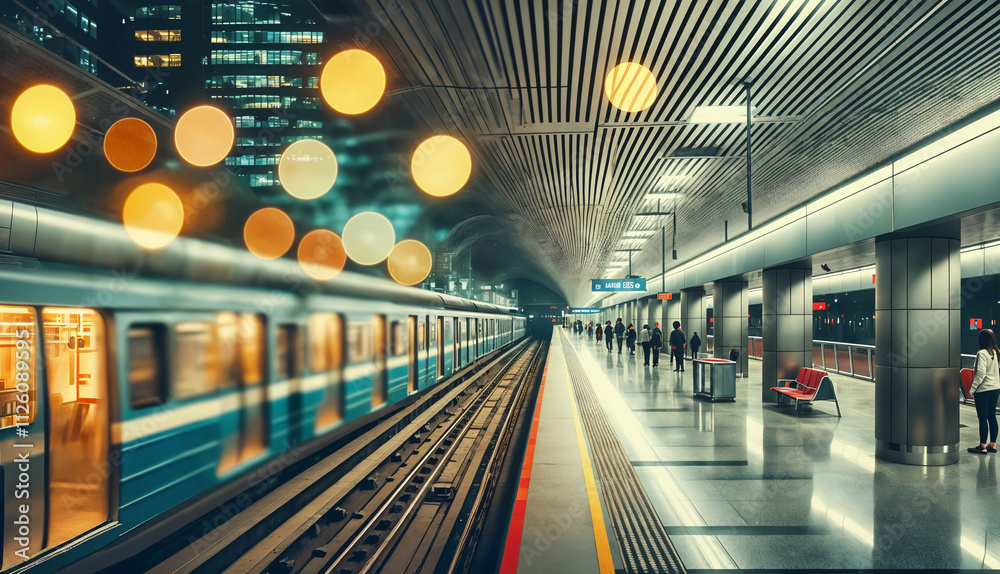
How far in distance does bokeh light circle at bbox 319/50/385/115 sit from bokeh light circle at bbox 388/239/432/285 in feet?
52.3

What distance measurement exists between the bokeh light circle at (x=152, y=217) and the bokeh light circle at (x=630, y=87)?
14.2 feet

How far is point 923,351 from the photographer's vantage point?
6.76 meters

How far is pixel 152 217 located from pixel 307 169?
4.28m

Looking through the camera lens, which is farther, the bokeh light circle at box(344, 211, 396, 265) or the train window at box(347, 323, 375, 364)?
the bokeh light circle at box(344, 211, 396, 265)

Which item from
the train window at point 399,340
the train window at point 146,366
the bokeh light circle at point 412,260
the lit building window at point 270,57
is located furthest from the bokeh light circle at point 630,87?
the lit building window at point 270,57

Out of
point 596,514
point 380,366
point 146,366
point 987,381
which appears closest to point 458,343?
point 380,366

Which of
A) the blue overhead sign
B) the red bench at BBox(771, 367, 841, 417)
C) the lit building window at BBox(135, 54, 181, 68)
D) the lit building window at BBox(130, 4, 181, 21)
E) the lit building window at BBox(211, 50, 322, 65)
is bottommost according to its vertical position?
the red bench at BBox(771, 367, 841, 417)

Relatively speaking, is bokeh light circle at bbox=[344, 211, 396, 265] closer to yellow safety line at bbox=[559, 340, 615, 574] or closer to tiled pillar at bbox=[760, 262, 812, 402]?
yellow safety line at bbox=[559, 340, 615, 574]

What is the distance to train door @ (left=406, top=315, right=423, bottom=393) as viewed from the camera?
34.7 ft

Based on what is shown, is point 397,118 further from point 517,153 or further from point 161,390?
point 161,390

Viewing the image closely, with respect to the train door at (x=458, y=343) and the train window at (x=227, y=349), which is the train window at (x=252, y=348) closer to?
the train window at (x=227, y=349)

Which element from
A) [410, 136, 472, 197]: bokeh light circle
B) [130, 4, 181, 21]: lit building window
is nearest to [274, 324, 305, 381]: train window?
[410, 136, 472, 197]: bokeh light circle

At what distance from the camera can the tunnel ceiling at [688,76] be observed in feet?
14.0

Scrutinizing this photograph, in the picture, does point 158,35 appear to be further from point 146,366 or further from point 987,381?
point 987,381
